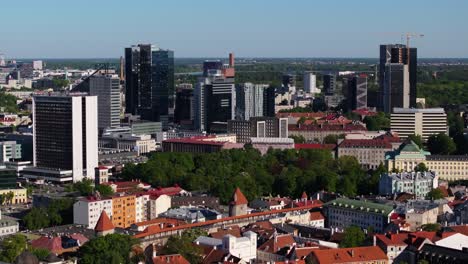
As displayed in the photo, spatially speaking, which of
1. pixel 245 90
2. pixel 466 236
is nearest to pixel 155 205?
pixel 466 236

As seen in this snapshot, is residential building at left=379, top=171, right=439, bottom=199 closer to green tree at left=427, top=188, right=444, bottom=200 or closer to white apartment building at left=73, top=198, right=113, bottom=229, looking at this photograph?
green tree at left=427, top=188, right=444, bottom=200

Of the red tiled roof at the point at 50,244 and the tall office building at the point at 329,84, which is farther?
the tall office building at the point at 329,84

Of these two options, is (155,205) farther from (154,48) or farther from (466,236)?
(154,48)

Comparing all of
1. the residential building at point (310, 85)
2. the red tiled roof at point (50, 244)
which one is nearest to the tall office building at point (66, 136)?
the red tiled roof at point (50, 244)

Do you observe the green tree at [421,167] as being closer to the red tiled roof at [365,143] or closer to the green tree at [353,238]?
the red tiled roof at [365,143]

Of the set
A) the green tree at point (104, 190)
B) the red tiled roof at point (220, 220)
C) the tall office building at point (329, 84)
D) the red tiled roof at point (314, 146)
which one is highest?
the tall office building at point (329, 84)

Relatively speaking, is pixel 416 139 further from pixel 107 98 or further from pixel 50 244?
pixel 50 244
